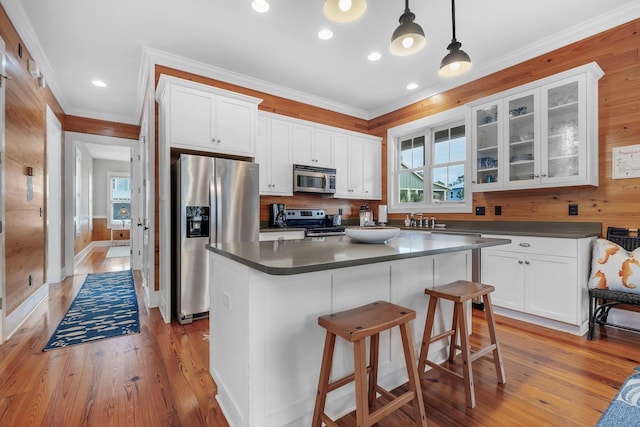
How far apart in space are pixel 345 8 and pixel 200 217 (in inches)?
89.5

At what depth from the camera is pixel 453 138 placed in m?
4.27

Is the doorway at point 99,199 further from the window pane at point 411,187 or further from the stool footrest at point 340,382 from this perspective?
the stool footrest at point 340,382

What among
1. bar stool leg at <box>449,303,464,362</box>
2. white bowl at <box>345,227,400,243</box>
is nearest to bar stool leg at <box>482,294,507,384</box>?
bar stool leg at <box>449,303,464,362</box>

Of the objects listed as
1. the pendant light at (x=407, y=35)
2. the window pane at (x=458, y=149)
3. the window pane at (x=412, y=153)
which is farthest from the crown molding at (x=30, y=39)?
the window pane at (x=458, y=149)

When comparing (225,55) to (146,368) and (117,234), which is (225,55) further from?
(117,234)

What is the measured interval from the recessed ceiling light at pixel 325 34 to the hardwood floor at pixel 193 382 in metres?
3.04

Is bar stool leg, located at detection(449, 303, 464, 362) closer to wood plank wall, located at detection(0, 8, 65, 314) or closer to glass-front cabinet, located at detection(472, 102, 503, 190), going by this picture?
glass-front cabinet, located at detection(472, 102, 503, 190)

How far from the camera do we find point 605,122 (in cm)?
279

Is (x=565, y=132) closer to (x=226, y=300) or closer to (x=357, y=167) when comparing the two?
(x=357, y=167)

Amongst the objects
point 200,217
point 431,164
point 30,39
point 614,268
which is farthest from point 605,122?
point 30,39

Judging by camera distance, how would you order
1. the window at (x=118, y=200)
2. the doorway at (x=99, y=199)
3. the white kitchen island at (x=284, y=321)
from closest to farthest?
the white kitchen island at (x=284, y=321) → the doorway at (x=99, y=199) → the window at (x=118, y=200)

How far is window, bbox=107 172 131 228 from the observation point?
937cm

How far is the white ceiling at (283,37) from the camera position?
260 centimetres

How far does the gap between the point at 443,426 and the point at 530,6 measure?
3.29 meters
